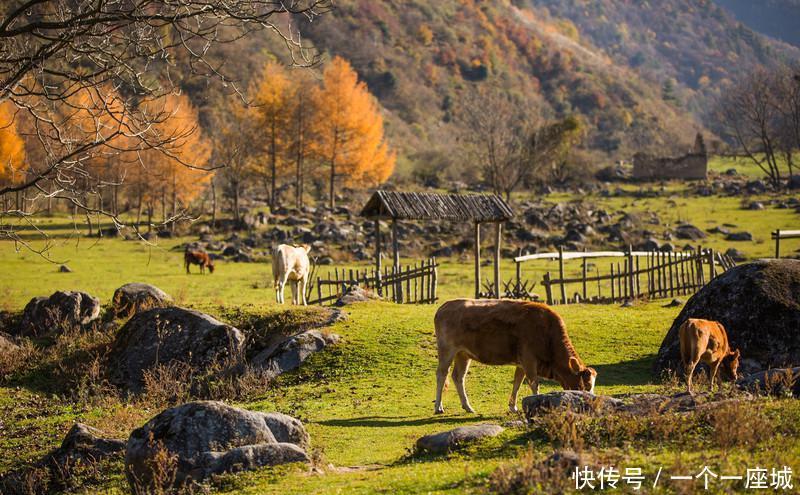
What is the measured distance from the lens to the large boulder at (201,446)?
8711 millimetres

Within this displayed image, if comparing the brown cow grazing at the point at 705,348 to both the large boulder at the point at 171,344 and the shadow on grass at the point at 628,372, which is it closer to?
the shadow on grass at the point at 628,372

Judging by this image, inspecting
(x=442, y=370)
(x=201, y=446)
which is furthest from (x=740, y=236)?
(x=201, y=446)

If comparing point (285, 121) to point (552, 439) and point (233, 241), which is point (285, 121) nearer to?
point (233, 241)

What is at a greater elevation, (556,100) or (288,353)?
(556,100)

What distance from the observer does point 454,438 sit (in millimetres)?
9023

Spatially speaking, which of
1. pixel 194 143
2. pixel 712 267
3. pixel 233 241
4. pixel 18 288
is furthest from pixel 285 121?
pixel 712 267

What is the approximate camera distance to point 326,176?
64500 mm

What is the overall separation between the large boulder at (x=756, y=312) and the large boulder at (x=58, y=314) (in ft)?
44.6

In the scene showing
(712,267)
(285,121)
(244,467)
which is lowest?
(244,467)

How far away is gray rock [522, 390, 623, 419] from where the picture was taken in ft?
30.4

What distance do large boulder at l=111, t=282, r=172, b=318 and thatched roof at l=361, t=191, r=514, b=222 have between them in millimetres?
7888

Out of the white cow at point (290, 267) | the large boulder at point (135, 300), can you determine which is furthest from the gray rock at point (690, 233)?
the large boulder at point (135, 300)

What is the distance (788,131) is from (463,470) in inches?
3072

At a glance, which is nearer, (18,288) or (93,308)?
(93,308)
